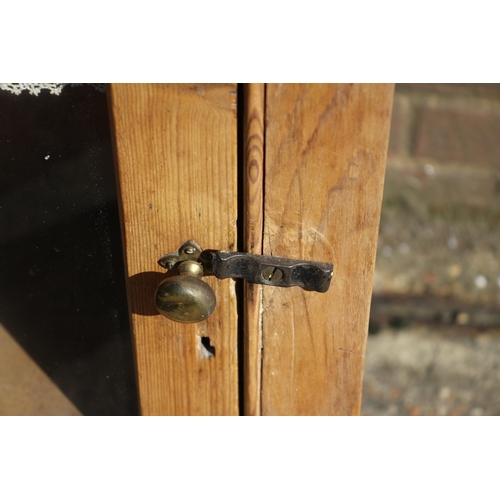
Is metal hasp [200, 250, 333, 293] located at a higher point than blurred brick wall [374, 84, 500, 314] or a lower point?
higher

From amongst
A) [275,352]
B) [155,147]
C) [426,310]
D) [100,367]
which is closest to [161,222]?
[155,147]

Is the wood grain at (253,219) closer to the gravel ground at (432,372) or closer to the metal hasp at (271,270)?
the metal hasp at (271,270)

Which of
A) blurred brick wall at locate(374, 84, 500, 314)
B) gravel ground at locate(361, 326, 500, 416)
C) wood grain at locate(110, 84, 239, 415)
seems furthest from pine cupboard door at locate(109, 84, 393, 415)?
blurred brick wall at locate(374, 84, 500, 314)

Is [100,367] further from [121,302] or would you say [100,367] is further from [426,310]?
[426,310]

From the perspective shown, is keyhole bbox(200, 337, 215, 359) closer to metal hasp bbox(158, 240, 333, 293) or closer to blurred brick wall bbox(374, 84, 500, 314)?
metal hasp bbox(158, 240, 333, 293)

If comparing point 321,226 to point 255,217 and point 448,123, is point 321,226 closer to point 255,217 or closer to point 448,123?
point 255,217

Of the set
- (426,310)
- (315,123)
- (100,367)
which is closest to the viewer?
(315,123)

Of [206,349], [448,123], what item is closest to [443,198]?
[448,123]
